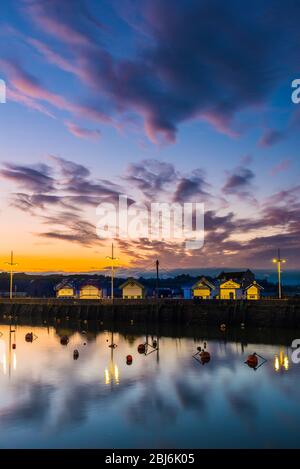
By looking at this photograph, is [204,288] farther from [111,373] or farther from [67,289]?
[111,373]

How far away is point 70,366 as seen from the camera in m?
53.5

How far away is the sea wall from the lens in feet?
275

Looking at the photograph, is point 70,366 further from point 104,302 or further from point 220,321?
point 104,302

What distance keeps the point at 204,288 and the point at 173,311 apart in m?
32.7

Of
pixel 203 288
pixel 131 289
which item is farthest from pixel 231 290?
pixel 131 289

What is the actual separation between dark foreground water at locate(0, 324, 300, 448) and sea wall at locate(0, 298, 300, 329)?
19.2 metres

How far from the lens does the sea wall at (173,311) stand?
275 ft

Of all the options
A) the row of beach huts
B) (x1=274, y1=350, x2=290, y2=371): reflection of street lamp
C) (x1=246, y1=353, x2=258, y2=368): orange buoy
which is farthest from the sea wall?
(x1=246, y1=353, x2=258, y2=368): orange buoy

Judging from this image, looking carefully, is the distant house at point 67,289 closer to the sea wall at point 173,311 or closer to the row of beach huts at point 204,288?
the row of beach huts at point 204,288

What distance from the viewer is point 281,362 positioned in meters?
52.5

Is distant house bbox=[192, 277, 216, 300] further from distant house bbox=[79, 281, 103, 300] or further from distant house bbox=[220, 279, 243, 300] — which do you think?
distant house bbox=[79, 281, 103, 300]

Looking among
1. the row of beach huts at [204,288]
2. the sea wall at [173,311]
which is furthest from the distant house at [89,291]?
the sea wall at [173,311]

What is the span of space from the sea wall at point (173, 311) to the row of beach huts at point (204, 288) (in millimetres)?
7149
